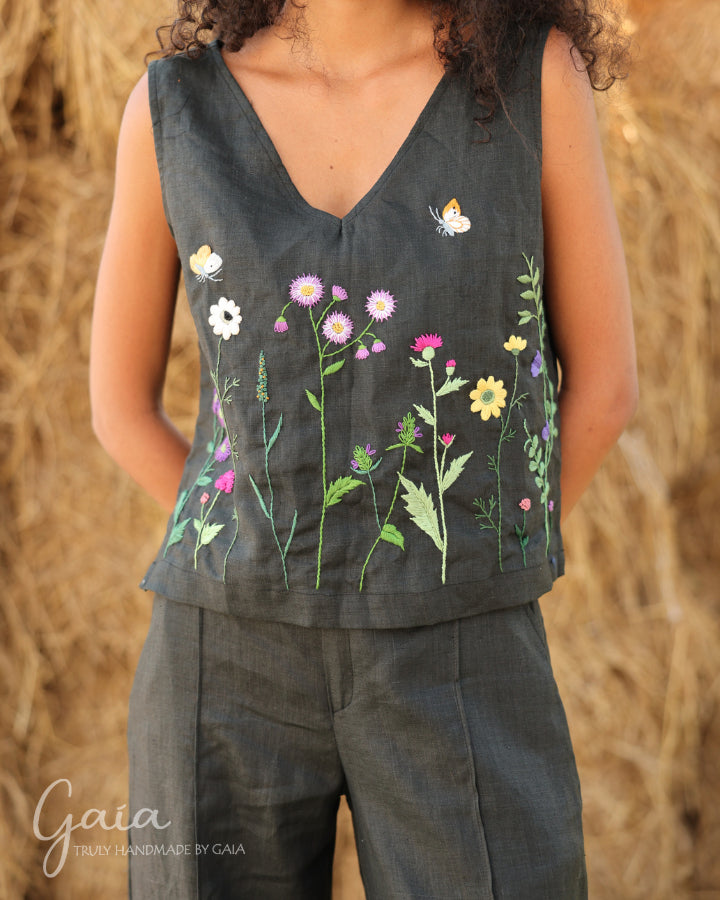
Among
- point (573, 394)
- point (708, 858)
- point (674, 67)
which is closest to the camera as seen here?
point (573, 394)

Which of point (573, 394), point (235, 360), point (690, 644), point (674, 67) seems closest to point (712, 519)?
point (690, 644)

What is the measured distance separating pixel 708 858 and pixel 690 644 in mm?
386

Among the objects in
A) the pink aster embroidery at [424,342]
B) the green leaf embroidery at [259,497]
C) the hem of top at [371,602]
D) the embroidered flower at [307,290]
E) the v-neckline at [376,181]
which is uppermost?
the v-neckline at [376,181]

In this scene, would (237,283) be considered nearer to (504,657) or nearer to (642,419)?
(504,657)

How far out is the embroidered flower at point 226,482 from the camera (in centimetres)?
76

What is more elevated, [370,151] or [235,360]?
[370,151]

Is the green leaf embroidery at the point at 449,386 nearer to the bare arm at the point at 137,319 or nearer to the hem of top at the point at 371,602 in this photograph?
the hem of top at the point at 371,602

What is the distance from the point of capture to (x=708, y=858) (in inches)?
61.5

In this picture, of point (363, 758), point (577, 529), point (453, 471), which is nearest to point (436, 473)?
point (453, 471)

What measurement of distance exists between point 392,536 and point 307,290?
0.20 metres

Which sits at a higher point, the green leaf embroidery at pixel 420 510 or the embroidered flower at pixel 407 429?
the embroidered flower at pixel 407 429

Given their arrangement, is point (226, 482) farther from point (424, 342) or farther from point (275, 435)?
point (424, 342)

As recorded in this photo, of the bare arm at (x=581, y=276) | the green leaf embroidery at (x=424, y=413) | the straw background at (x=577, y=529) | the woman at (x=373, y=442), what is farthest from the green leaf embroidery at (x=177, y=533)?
the straw background at (x=577, y=529)

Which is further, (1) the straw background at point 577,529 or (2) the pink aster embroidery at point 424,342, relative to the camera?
(1) the straw background at point 577,529
